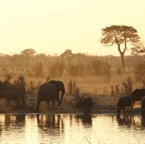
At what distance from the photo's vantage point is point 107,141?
2333cm

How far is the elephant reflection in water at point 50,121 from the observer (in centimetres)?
2880

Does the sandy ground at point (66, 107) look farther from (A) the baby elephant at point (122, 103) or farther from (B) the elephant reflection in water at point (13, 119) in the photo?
(B) the elephant reflection in water at point (13, 119)

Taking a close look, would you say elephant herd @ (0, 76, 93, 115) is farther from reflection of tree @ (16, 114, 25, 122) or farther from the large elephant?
reflection of tree @ (16, 114, 25, 122)

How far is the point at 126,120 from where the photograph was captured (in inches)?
1228

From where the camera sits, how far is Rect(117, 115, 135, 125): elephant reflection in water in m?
29.6

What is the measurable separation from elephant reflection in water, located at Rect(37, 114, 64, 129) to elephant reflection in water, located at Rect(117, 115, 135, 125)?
2591 mm

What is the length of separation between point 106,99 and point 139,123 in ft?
43.4

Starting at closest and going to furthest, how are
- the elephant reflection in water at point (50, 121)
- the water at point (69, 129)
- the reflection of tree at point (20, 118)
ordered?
the water at point (69, 129)
the elephant reflection in water at point (50, 121)
the reflection of tree at point (20, 118)

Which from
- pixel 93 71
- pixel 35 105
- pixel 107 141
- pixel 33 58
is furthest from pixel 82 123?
pixel 33 58

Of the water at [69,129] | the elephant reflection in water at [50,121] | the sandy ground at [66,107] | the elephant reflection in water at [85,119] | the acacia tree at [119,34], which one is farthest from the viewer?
the acacia tree at [119,34]

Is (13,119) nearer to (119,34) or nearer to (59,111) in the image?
(59,111)

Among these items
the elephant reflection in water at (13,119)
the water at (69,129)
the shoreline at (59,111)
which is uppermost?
the shoreline at (59,111)

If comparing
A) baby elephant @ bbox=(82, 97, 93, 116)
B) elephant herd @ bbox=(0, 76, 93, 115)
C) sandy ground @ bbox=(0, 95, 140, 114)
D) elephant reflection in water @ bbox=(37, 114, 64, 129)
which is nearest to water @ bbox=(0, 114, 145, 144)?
elephant reflection in water @ bbox=(37, 114, 64, 129)

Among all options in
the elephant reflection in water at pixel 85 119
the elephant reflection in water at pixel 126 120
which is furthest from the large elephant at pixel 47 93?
the elephant reflection in water at pixel 126 120
